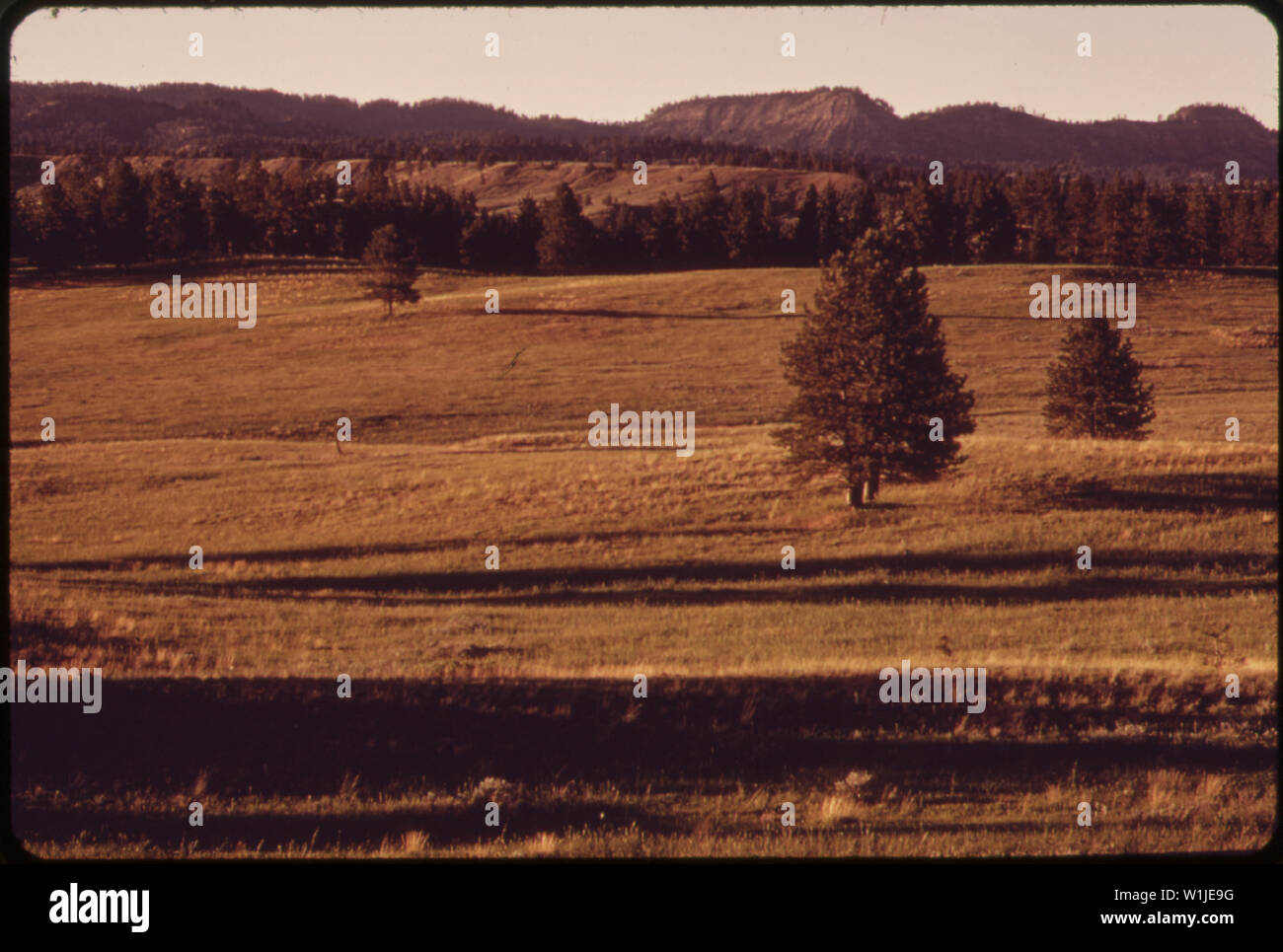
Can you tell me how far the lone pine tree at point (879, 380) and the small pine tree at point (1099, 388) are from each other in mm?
10697

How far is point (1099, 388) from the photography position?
1528 inches

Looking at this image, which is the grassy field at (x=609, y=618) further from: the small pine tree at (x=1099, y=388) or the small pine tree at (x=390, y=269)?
the small pine tree at (x=390, y=269)

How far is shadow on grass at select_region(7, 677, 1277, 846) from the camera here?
8.06m

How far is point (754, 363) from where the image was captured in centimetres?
A: 6462

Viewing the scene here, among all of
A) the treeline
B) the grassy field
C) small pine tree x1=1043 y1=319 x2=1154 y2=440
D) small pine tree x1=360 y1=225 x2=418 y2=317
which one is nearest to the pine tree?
the treeline

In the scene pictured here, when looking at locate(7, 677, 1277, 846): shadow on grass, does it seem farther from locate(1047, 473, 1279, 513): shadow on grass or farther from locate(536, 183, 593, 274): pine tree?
locate(536, 183, 593, 274): pine tree

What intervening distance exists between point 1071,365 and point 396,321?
54026 mm

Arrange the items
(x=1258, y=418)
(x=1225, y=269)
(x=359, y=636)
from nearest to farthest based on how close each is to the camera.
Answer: (x=359, y=636), (x=1258, y=418), (x=1225, y=269)

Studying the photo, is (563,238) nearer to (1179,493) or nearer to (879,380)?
(879,380)

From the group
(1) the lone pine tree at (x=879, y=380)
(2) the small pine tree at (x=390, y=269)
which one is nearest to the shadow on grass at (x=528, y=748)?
(1) the lone pine tree at (x=879, y=380)

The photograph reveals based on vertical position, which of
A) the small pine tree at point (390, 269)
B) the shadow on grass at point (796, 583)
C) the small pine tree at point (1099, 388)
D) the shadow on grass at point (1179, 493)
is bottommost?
the shadow on grass at point (796, 583)

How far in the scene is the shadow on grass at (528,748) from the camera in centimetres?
806

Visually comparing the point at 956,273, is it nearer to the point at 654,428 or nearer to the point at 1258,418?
the point at 1258,418
